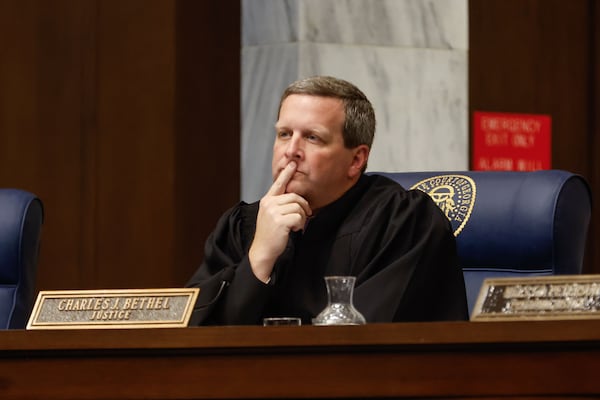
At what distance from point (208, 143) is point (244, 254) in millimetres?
2125

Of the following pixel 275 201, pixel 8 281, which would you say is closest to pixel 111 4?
pixel 8 281

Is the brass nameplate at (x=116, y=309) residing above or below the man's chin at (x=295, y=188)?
below

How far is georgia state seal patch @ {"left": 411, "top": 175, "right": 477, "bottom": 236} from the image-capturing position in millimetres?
3070

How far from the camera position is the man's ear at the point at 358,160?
2994 millimetres

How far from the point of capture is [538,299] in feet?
6.14

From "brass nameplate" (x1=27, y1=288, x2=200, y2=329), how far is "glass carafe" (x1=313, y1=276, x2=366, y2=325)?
0.23 m

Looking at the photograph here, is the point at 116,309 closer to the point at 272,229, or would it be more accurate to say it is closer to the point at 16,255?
Answer: the point at 272,229

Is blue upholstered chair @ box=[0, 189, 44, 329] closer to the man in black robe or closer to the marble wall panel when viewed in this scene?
the man in black robe

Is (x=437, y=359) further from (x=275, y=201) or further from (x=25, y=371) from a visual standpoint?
(x=275, y=201)

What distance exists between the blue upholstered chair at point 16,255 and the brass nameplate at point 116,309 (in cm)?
108

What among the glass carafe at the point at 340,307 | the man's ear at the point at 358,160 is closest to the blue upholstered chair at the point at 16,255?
the man's ear at the point at 358,160

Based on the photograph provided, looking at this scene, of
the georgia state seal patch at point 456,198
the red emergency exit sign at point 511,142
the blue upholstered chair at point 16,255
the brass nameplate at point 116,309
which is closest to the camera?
the brass nameplate at point 116,309

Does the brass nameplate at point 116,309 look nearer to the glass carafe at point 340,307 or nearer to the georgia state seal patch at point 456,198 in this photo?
the glass carafe at point 340,307

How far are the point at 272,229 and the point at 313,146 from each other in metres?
0.28
